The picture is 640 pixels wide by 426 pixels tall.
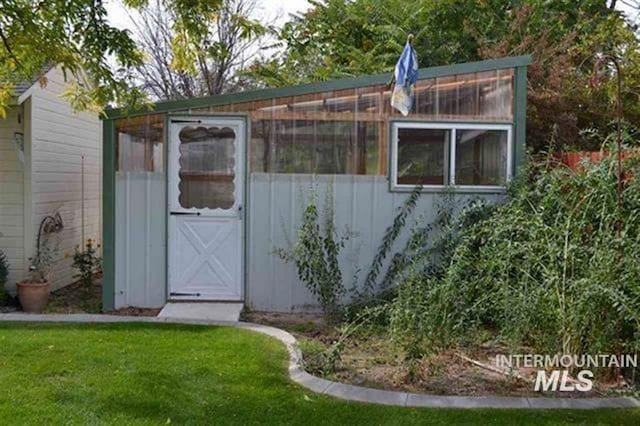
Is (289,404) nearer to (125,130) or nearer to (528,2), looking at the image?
(125,130)

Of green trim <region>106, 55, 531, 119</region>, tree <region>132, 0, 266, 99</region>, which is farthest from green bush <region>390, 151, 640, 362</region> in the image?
tree <region>132, 0, 266, 99</region>

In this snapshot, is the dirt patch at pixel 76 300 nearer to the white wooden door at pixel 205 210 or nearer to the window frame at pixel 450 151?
the white wooden door at pixel 205 210

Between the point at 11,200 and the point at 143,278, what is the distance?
1880mm

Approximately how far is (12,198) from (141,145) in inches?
69.6

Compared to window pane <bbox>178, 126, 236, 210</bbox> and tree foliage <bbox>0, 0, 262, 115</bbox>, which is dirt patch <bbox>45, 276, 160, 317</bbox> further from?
tree foliage <bbox>0, 0, 262, 115</bbox>

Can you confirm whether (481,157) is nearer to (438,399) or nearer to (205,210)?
(205,210)

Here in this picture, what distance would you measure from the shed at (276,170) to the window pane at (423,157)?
0.03 feet

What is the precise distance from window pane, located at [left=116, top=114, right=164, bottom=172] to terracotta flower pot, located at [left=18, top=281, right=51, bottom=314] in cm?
154

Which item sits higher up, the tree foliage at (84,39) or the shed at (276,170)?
the tree foliage at (84,39)

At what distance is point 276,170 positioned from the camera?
600cm

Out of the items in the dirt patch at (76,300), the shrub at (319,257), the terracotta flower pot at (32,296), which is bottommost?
the dirt patch at (76,300)

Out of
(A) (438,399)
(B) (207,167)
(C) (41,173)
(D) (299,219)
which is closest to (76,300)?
(C) (41,173)

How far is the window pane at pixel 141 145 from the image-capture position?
596 cm

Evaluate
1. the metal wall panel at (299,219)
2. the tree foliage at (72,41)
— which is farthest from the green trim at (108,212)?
the metal wall panel at (299,219)
